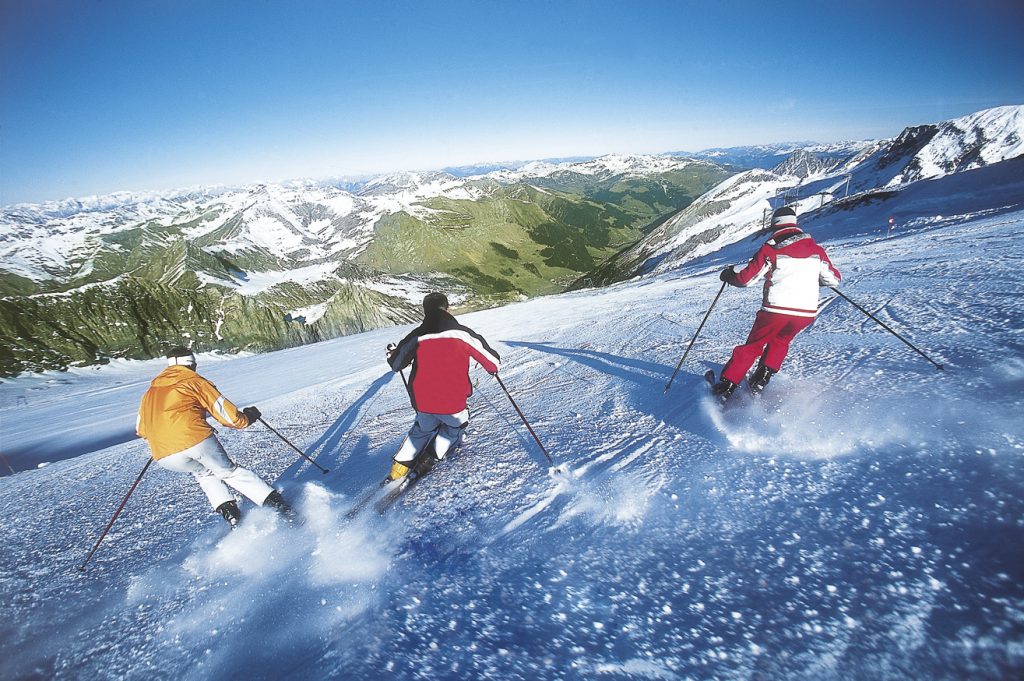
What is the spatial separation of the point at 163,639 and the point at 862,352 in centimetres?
929

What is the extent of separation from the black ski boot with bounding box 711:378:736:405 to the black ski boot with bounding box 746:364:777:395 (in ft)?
1.02

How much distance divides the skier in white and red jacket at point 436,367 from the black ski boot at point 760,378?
150 inches

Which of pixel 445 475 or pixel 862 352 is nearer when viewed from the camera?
pixel 445 475

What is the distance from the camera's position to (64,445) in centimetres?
1128

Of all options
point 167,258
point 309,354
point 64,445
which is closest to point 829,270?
point 64,445

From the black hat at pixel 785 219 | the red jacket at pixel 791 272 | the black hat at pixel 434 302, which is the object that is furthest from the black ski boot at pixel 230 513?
the black hat at pixel 785 219

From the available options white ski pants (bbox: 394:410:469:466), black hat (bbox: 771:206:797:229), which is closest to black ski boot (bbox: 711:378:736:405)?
black hat (bbox: 771:206:797:229)

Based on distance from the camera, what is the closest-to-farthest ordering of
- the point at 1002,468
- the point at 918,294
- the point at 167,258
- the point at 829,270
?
1. the point at 1002,468
2. the point at 829,270
3. the point at 918,294
4. the point at 167,258

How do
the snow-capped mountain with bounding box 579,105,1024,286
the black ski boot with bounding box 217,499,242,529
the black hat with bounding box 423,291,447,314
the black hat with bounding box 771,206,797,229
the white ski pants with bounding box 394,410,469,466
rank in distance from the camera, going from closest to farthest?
1. the black ski boot with bounding box 217,499,242,529
2. the black hat with bounding box 423,291,447,314
3. the white ski pants with bounding box 394,410,469,466
4. the black hat with bounding box 771,206,797,229
5. the snow-capped mountain with bounding box 579,105,1024,286

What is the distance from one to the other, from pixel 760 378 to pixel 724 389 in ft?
1.80

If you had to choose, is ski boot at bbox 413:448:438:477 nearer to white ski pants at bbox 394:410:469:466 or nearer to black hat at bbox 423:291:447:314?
white ski pants at bbox 394:410:469:466

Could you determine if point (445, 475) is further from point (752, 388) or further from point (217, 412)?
point (752, 388)

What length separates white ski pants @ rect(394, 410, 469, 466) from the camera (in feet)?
17.3

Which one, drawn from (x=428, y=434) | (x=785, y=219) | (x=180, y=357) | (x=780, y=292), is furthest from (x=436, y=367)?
(x=785, y=219)
